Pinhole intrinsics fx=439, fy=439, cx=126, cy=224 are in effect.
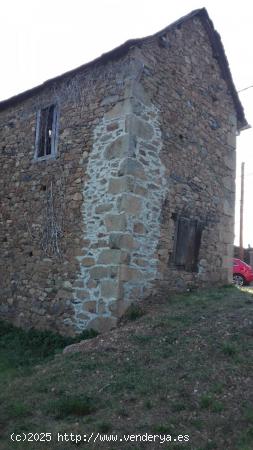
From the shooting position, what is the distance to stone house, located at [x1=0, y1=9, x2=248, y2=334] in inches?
310

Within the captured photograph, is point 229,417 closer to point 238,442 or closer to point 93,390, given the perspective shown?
point 238,442

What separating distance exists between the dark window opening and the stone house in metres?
0.03

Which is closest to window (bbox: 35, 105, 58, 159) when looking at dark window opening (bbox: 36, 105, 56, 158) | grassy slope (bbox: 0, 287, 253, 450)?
dark window opening (bbox: 36, 105, 56, 158)

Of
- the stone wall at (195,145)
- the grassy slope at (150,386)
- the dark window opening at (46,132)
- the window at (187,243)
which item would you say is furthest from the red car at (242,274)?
the dark window opening at (46,132)

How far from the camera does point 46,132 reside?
9555mm

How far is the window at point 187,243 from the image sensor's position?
29.5ft

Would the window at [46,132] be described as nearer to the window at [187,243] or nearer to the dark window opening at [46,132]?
the dark window opening at [46,132]

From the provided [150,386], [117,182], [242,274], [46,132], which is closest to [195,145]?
[117,182]

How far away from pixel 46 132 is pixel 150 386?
6.28m

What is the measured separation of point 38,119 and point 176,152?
320 cm

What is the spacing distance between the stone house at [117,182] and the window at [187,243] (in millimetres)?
33

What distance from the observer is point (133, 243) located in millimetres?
7781

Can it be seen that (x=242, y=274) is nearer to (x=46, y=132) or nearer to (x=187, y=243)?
(x=187, y=243)

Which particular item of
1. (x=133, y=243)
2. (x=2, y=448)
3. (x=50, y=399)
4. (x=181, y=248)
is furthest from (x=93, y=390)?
(x=181, y=248)
